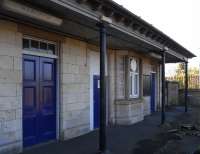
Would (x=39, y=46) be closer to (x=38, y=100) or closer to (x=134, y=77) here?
(x=38, y=100)

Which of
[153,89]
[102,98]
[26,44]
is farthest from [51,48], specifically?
[153,89]

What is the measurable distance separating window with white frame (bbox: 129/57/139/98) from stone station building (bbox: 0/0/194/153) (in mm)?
716

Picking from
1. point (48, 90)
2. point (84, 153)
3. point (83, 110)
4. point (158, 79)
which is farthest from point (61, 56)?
point (158, 79)

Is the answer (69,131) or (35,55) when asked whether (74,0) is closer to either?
(35,55)

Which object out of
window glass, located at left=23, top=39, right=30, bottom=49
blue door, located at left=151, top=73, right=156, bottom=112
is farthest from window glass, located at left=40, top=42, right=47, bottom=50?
blue door, located at left=151, top=73, right=156, bottom=112

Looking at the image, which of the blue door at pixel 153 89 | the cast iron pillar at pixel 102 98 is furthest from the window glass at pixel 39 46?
the blue door at pixel 153 89

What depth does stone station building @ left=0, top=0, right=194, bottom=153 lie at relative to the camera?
7590 millimetres

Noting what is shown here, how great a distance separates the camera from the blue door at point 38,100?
854 centimetres

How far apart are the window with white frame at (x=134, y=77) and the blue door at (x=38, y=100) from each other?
568 cm

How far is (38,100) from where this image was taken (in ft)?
29.4

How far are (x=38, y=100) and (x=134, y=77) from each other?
7246 mm

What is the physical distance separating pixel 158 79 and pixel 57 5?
1472 cm

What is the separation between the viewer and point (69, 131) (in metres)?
10.2

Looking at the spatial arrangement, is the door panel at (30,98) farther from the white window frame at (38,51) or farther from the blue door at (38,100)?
the white window frame at (38,51)
